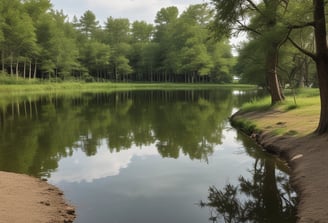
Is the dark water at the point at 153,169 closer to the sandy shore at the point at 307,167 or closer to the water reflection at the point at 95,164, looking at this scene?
the water reflection at the point at 95,164

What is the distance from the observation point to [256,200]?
34.1 ft

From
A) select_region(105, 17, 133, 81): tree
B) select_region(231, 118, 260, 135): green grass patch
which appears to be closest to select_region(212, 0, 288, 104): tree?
select_region(231, 118, 260, 135): green grass patch

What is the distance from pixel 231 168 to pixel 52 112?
76.0 feet

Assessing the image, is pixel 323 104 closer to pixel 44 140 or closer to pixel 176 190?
pixel 176 190

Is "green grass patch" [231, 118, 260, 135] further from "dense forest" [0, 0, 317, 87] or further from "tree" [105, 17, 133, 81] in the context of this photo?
"tree" [105, 17, 133, 81]

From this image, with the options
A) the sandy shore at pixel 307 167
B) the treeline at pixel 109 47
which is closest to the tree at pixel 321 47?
the sandy shore at pixel 307 167

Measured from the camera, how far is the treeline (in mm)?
70562

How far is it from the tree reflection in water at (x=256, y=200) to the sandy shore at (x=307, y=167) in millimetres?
354

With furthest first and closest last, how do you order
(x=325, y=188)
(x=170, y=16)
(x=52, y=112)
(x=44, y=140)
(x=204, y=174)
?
(x=170, y=16)
(x=52, y=112)
(x=44, y=140)
(x=204, y=174)
(x=325, y=188)

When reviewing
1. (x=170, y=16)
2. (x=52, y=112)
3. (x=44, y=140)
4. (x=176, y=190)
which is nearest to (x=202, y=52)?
(x=170, y=16)

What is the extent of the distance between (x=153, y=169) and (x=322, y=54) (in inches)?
327

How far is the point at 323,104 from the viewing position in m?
15.2

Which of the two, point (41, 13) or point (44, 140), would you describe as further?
point (41, 13)

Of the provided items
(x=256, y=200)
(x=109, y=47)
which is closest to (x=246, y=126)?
(x=256, y=200)
